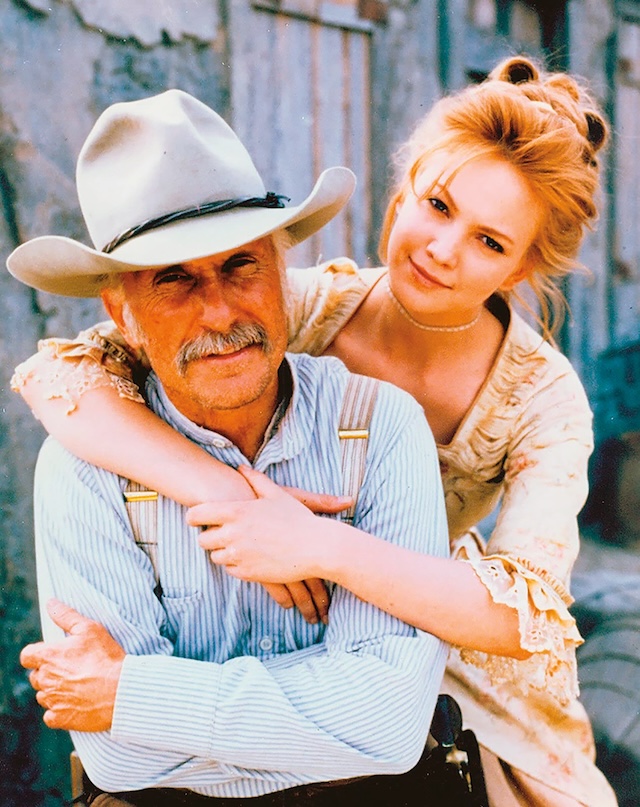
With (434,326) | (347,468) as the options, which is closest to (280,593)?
(347,468)

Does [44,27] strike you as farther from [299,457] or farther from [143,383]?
[299,457]

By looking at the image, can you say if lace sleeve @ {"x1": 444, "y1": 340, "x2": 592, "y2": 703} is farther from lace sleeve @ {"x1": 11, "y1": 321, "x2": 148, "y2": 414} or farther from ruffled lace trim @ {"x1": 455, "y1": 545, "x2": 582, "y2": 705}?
lace sleeve @ {"x1": 11, "y1": 321, "x2": 148, "y2": 414}

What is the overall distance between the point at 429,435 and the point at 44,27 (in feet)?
6.34

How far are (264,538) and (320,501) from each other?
8.2 inches

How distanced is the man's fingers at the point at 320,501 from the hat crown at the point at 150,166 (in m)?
0.71

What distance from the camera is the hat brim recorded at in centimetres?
175

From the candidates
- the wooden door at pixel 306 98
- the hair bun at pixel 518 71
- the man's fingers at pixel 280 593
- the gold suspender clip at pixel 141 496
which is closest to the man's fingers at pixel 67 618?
the gold suspender clip at pixel 141 496

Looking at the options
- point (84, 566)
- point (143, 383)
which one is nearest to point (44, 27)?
point (143, 383)

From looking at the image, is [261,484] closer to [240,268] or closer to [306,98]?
[240,268]

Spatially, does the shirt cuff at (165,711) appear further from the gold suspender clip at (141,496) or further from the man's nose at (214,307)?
the man's nose at (214,307)

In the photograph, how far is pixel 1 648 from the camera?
2.96m

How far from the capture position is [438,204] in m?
2.34

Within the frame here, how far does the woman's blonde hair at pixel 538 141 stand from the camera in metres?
2.25

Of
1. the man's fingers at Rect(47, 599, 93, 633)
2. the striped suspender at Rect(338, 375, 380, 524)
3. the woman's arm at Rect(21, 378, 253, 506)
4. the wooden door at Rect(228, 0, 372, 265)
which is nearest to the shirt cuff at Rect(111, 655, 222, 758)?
the man's fingers at Rect(47, 599, 93, 633)
